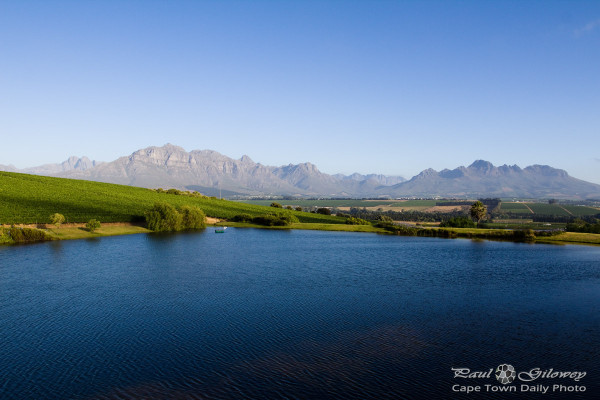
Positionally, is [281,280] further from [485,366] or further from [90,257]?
[90,257]

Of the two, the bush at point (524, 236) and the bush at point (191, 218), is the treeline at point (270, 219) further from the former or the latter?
the bush at point (524, 236)

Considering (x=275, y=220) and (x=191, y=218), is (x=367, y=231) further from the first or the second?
(x=191, y=218)

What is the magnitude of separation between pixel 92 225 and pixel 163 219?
2312 cm

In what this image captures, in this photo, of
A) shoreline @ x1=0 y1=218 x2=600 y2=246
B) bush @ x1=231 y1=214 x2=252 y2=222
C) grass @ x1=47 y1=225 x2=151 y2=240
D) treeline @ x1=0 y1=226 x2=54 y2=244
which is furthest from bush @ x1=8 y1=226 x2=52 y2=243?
bush @ x1=231 y1=214 x2=252 y2=222

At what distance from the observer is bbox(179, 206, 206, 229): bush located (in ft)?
452

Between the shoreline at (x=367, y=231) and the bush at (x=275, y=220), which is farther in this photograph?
the bush at (x=275, y=220)

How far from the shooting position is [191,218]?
138500 millimetres

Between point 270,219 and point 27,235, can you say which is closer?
point 27,235

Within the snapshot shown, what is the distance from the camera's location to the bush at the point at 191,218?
138m

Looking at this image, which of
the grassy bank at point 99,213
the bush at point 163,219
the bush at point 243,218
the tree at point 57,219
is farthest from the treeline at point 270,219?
the tree at point 57,219

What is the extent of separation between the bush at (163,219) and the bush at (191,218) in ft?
15.5

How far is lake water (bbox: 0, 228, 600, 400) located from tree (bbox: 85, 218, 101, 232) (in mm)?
34339

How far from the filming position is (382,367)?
30.1 metres

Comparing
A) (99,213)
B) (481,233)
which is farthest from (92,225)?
(481,233)
